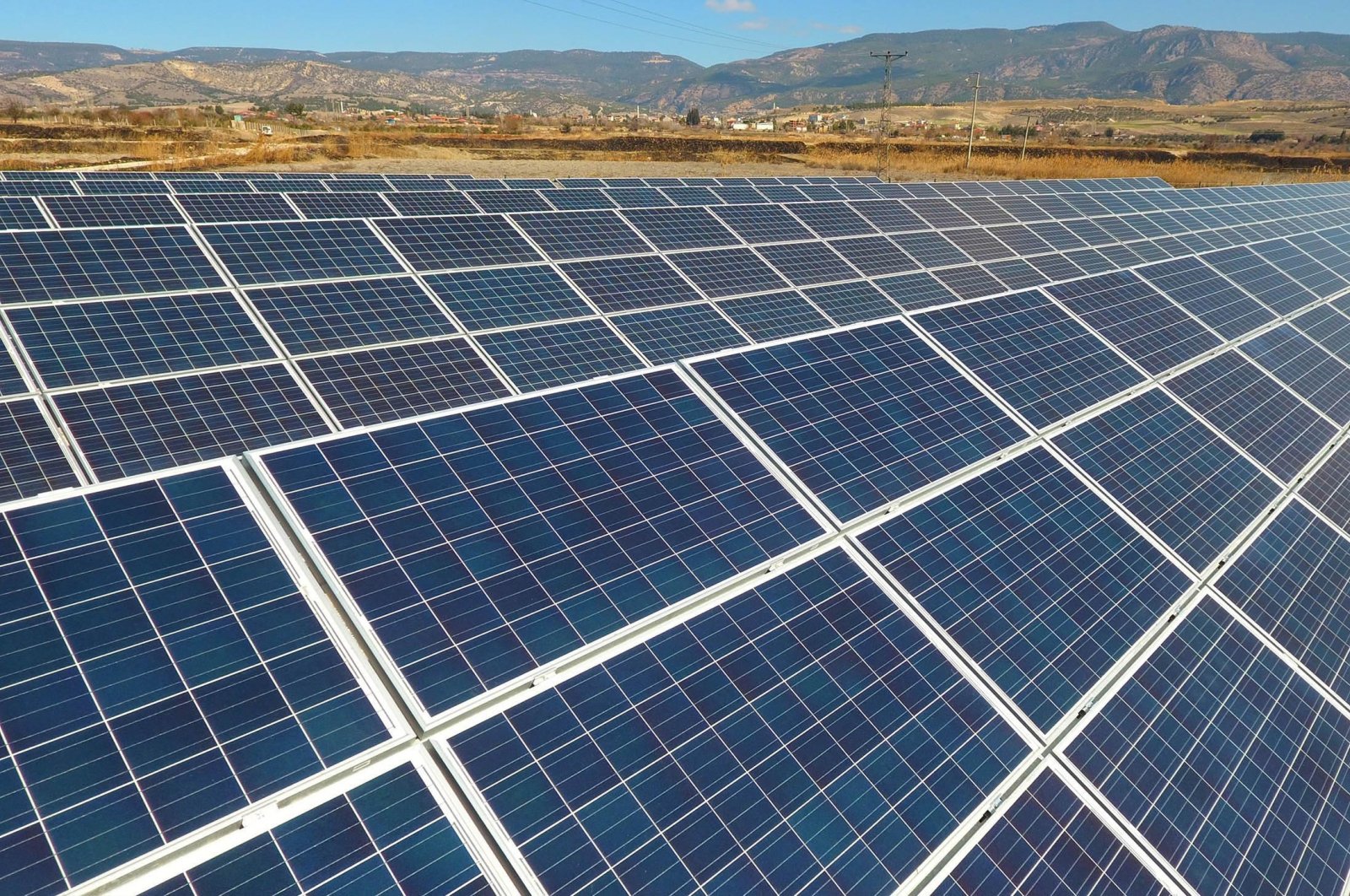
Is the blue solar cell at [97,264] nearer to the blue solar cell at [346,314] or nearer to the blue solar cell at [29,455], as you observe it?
the blue solar cell at [346,314]

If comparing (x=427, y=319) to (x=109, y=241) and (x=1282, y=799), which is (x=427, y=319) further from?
(x=1282, y=799)

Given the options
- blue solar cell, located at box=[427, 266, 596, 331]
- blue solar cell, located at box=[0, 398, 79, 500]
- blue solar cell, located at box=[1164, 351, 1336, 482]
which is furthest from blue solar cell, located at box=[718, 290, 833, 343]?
blue solar cell, located at box=[0, 398, 79, 500]

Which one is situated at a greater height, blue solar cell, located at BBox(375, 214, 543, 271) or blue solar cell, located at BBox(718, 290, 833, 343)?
blue solar cell, located at BBox(375, 214, 543, 271)

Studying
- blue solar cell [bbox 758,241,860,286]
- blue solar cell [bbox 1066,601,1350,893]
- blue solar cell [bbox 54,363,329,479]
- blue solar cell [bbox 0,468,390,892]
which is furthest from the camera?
blue solar cell [bbox 758,241,860,286]

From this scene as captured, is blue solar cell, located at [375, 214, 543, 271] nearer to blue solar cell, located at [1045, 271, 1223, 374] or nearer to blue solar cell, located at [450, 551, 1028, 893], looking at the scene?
blue solar cell, located at [1045, 271, 1223, 374]

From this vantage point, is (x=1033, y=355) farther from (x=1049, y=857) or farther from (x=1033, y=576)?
(x=1049, y=857)

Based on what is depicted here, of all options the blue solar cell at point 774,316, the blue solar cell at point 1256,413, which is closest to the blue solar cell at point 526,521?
the blue solar cell at point 774,316

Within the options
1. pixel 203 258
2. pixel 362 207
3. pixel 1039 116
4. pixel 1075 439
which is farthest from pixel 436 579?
pixel 1039 116
